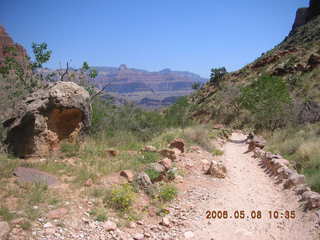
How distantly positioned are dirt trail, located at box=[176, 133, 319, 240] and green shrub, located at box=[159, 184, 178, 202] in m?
0.55

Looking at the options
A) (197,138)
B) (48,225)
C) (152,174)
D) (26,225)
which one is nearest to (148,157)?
(152,174)

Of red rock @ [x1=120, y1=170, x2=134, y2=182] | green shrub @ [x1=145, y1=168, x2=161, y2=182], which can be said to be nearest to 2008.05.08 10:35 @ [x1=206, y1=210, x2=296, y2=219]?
green shrub @ [x1=145, y1=168, x2=161, y2=182]

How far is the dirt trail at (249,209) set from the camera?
4516 millimetres

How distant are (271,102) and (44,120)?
14.4 metres

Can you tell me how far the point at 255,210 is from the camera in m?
5.51

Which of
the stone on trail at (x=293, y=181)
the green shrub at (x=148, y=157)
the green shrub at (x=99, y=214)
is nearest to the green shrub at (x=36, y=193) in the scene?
the green shrub at (x=99, y=214)

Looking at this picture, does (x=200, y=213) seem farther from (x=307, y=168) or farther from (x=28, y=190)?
(x=307, y=168)

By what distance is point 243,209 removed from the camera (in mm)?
5562

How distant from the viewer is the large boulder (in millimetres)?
6898

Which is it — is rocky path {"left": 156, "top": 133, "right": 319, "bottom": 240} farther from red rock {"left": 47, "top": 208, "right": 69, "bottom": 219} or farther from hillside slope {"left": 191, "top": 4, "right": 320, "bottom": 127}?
hillside slope {"left": 191, "top": 4, "right": 320, "bottom": 127}

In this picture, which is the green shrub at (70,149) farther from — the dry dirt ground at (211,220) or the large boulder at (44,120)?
the dry dirt ground at (211,220)

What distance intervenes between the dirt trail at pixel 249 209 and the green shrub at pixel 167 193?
55 centimetres

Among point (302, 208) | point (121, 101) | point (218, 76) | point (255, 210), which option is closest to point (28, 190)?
point (255, 210)

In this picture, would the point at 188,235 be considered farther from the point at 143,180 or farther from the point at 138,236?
the point at 143,180
